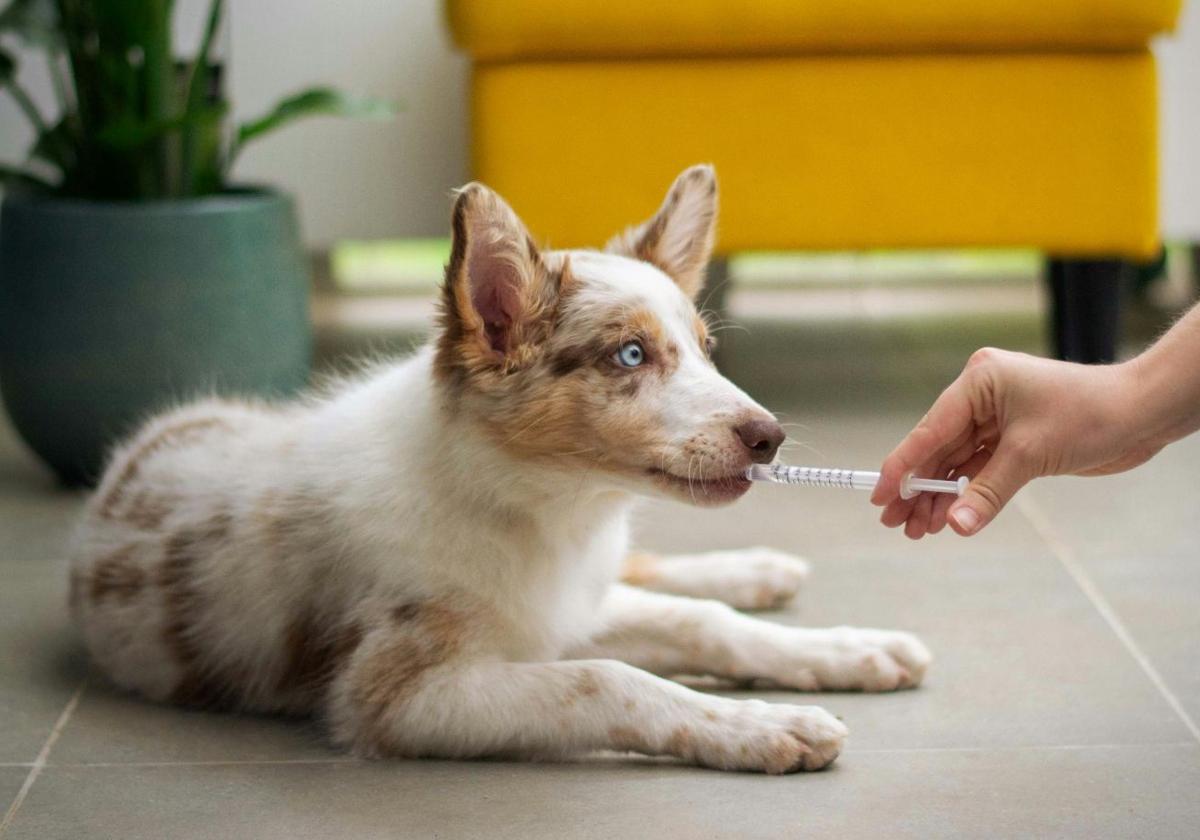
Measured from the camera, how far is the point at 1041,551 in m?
2.86

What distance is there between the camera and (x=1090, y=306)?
380cm

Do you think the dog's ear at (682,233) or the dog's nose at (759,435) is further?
the dog's ear at (682,233)

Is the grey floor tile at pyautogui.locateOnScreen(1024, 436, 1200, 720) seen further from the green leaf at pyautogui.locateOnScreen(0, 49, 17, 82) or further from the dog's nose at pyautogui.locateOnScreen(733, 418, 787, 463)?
the green leaf at pyautogui.locateOnScreen(0, 49, 17, 82)

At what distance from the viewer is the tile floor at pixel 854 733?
1.82 metres

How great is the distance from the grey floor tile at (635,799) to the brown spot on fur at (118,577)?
0.31 meters

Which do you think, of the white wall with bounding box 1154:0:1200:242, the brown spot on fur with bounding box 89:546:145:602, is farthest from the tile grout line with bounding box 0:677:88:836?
the white wall with bounding box 1154:0:1200:242

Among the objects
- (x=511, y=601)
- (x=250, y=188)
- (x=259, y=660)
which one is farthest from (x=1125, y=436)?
(x=250, y=188)

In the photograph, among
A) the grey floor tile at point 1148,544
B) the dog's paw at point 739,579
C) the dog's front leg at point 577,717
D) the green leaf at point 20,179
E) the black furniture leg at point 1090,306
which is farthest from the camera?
the black furniture leg at point 1090,306

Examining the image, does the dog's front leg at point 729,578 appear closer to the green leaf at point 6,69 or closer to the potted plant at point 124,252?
the potted plant at point 124,252

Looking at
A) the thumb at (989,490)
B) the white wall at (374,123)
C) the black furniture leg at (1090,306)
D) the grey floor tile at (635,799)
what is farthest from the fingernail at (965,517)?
the white wall at (374,123)

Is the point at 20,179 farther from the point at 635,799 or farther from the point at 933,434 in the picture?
the point at 933,434

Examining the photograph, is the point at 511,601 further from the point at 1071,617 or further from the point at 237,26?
the point at 237,26

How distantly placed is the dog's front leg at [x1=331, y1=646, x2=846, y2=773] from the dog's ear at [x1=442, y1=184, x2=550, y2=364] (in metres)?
0.41

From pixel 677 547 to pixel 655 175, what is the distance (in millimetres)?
1022
